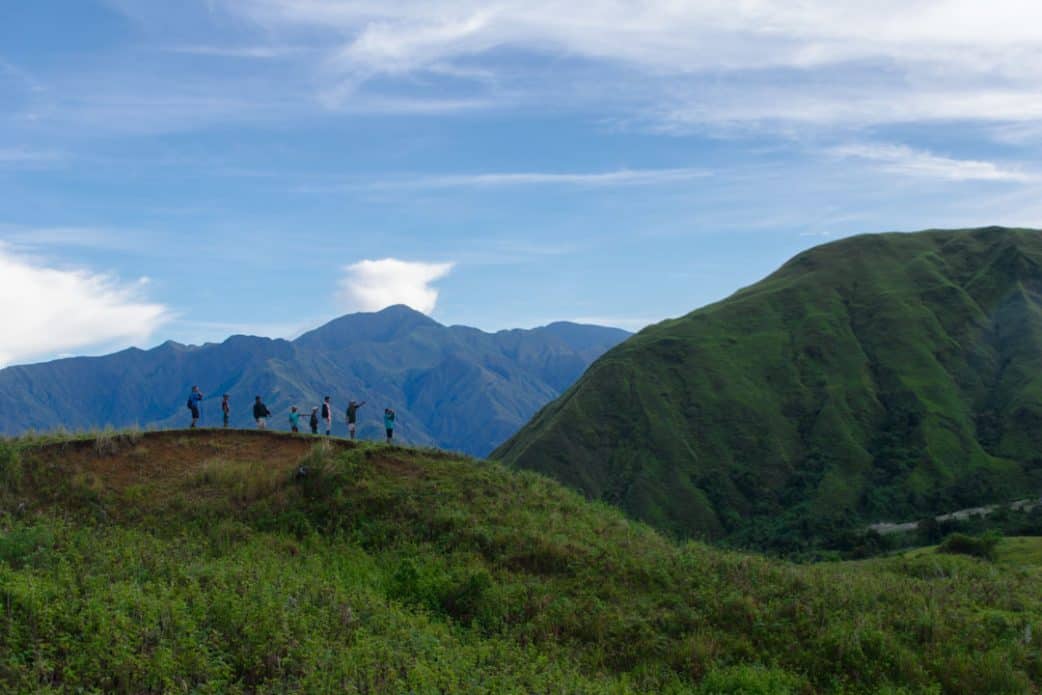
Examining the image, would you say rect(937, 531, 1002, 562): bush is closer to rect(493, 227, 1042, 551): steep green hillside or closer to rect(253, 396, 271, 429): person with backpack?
rect(253, 396, 271, 429): person with backpack

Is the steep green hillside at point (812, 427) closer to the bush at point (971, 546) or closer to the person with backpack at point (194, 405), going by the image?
the bush at point (971, 546)

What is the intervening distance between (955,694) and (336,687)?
1262 centimetres

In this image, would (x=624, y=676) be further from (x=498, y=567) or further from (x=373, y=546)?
(x=373, y=546)

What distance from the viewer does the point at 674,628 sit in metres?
18.2

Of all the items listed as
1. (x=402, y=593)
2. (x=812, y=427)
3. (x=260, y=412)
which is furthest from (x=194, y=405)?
(x=812, y=427)

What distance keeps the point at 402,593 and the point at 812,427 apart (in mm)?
163482

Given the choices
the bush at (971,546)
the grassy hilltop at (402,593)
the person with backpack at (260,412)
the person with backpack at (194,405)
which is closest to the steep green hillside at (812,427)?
the bush at (971,546)

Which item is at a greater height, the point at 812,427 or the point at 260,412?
the point at 260,412

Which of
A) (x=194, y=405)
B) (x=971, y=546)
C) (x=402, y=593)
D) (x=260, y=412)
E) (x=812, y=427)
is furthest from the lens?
(x=812, y=427)

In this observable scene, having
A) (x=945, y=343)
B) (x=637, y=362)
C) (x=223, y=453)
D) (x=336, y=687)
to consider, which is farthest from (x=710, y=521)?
(x=336, y=687)

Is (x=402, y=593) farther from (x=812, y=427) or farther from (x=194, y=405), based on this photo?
(x=812, y=427)

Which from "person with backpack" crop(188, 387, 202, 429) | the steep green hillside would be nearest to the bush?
"person with backpack" crop(188, 387, 202, 429)

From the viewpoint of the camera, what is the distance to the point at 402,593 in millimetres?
19891

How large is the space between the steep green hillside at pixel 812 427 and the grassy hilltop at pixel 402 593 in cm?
10594
